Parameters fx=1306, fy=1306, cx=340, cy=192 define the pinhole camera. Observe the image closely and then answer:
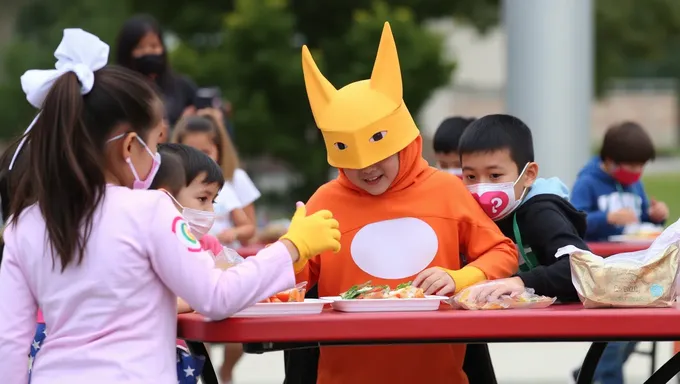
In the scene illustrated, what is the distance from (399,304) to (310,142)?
34.8ft

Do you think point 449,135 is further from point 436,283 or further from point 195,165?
point 436,283

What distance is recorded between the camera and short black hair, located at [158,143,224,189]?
399 centimetres

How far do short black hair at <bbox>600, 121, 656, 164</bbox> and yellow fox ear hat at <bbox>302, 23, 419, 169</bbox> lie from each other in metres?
2.73

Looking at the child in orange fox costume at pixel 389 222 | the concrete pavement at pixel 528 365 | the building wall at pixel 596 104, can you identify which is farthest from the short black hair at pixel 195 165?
the building wall at pixel 596 104

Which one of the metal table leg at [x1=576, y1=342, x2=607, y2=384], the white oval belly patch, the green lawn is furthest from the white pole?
the green lawn

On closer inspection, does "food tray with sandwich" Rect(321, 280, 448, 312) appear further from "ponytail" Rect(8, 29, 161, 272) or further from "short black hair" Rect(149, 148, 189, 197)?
"short black hair" Rect(149, 148, 189, 197)

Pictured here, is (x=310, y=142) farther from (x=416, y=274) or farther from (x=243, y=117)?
(x=416, y=274)

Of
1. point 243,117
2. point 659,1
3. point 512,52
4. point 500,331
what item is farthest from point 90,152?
point 659,1

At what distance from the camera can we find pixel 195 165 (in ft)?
13.1

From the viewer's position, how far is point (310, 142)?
1373 centimetres

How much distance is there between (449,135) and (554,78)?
326 centimetres

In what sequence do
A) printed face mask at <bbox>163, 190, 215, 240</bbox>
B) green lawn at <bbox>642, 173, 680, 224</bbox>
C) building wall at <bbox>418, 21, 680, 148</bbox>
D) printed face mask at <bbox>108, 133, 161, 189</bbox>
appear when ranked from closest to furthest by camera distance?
printed face mask at <bbox>108, 133, 161, 189</bbox> < printed face mask at <bbox>163, 190, 215, 240</bbox> < green lawn at <bbox>642, 173, 680, 224</bbox> < building wall at <bbox>418, 21, 680, 148</bbox>

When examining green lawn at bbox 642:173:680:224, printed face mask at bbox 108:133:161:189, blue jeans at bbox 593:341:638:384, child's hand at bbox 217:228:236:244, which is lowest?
green lawn at bbox 642:173:680:224

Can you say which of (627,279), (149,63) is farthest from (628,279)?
(149,63)
